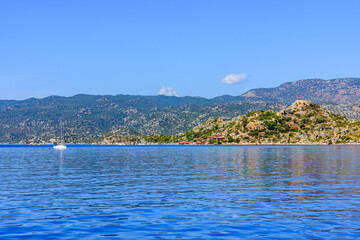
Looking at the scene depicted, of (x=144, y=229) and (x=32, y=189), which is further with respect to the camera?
(x=32, y=189)

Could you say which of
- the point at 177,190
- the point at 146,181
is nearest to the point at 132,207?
the point at 177,190

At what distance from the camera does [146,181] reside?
56875 millimetres

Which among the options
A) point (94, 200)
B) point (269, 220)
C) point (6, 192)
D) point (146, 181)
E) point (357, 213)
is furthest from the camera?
point (146, 181)

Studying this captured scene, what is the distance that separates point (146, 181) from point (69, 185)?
10361 millimetres

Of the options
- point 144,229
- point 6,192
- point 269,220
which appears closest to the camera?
point 144,229

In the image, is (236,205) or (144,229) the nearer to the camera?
(144,229)

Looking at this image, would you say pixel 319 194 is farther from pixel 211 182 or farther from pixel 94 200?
pixel 94 200

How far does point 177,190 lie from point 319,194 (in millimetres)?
15162

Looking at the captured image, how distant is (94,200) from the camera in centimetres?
3956

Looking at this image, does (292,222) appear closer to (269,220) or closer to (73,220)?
(269,220)

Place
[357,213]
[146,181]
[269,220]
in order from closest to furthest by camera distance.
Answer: [269,220] < [357,213] < [146,181]

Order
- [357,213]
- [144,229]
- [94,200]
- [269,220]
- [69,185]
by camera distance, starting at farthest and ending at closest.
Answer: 1. [69,185]
2. [94,200]
3. [357,213]
4. [269,220]
5. [144,229]

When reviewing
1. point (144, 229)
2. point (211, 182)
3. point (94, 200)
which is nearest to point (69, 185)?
point (94, 200)

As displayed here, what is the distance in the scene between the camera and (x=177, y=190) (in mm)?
46469
